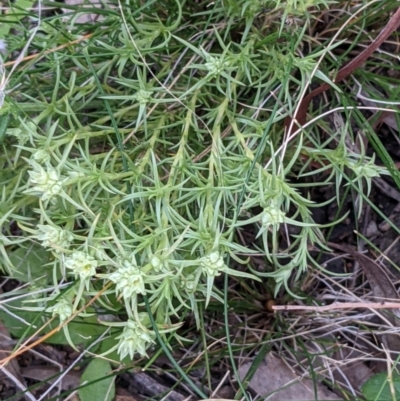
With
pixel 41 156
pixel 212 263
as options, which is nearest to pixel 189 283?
pixel 212 263

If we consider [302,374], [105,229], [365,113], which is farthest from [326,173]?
[105,229]

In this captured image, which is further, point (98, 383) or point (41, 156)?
point (98, 383)

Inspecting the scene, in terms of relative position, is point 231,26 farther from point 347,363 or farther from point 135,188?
point 347,363

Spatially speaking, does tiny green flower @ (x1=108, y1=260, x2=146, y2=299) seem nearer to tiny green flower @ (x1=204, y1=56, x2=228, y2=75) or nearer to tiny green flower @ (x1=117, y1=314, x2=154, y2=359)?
tiny green flower @ (x1=117, y1=314, x2=154, y2=359)

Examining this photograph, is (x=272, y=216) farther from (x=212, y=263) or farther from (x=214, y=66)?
(x=214, y=66)

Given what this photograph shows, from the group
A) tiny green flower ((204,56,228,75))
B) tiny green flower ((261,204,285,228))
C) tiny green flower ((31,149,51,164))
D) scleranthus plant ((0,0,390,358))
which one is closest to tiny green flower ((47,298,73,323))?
scleranthus plant ((0,0,390,358))

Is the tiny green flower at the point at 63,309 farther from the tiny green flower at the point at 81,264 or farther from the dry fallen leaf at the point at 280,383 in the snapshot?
the dry fallen leaf at the point at 280,383

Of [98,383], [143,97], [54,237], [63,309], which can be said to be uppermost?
[143,97]
